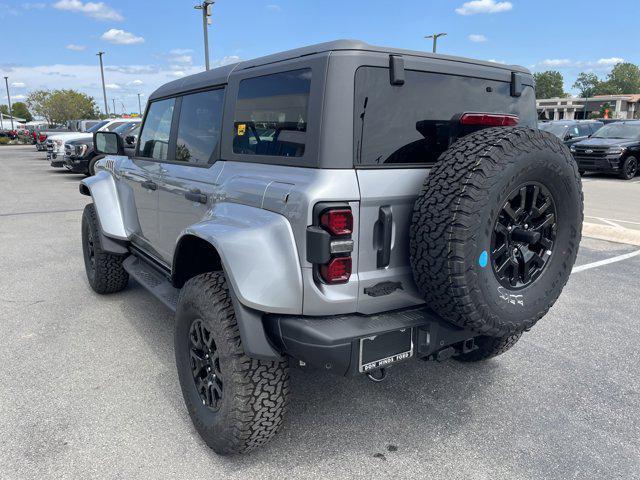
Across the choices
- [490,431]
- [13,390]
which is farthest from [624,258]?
[13,390]

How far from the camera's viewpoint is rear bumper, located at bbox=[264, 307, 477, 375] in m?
2.12

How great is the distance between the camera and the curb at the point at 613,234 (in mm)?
7051

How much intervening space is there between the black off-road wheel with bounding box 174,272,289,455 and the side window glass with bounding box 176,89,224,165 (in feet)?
2.86

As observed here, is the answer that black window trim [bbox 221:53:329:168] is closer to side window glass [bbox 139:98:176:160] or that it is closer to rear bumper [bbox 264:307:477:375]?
rear bumper [bbox 264:307:477:375]

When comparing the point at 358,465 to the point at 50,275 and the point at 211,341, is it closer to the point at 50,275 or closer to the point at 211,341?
the point at 211,341

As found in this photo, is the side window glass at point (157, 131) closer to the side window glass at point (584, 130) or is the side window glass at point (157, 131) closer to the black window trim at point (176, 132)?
the black window trim at point (176, 132)

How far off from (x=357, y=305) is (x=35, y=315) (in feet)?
11.1

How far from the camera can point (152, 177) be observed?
11.9 ft

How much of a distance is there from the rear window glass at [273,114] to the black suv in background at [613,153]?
14.5 metres

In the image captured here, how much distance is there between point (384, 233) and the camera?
88.5 inches

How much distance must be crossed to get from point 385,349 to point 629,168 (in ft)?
50.9

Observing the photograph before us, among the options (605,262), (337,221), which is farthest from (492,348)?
(605,262)

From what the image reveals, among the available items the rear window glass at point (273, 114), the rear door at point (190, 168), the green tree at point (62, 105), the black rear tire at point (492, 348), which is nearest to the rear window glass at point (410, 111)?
the rear window glass at point (273, 114)

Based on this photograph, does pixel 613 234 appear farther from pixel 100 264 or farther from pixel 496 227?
pixel 100 264
